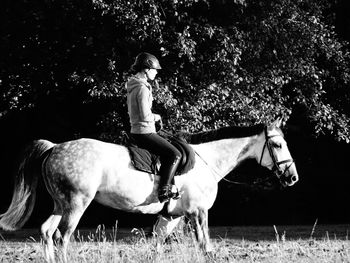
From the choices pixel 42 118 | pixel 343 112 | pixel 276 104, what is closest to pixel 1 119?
pixel 42 118

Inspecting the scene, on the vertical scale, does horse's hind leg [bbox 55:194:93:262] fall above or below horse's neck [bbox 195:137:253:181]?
below

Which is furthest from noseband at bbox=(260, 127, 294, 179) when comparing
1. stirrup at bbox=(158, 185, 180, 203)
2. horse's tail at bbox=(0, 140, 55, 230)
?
horse's tail at bbox=(0, 140, 55, 230)

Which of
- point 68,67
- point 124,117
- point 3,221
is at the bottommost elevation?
point 3,221

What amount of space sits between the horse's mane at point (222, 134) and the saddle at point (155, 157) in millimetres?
560

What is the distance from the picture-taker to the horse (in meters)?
9.33

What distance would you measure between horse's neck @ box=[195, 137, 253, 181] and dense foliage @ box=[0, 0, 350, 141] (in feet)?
16.1

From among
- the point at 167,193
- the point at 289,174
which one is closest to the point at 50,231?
the point at 167,193

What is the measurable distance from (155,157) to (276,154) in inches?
79.5

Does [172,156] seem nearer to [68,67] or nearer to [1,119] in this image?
[68,67]

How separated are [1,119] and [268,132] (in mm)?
12088

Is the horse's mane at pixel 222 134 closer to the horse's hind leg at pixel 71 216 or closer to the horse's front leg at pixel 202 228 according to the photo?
the horse's front leg at pixel 202 228

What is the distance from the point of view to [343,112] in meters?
20.0

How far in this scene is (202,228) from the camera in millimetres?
9688

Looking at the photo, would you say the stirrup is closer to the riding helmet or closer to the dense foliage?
the riding helmet
